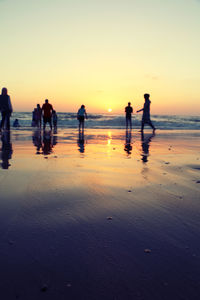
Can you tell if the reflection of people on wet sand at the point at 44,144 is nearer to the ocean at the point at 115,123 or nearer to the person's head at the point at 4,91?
the person's head at the point at 4,91

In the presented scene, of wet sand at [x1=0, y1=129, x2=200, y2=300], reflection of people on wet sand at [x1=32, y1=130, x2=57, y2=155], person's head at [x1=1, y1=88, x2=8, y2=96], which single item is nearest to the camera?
wet sand at [x1=0, y1=129, x2=200, y2=300]

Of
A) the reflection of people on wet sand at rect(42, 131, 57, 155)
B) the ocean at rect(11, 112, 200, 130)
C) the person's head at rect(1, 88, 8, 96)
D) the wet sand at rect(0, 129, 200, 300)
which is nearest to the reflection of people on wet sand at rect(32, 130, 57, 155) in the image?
the reflection of people on wet sand at rect(42, 131, 57, 155)

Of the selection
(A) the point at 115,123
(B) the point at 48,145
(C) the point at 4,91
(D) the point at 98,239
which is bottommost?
(D) the point at 98,239

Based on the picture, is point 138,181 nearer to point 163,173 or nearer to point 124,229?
point 163,173

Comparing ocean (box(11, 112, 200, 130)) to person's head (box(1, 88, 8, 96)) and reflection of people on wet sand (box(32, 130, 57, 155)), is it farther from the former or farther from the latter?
reflection of people on wet sand (box(32, 130, 57, 155))

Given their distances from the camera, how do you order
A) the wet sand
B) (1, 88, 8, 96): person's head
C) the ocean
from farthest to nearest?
the ocean → (1, 88, 8, 96): person's head → the wet sand

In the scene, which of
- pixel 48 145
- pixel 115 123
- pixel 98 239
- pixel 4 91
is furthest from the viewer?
pixel 115 123

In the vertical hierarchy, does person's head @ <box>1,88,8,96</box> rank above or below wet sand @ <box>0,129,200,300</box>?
above

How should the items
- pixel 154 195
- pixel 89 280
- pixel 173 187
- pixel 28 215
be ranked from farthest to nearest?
pixel 173 187 < pixel 154 195 < pixel 28 215 < pixel 89 280

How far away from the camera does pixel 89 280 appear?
1.52m

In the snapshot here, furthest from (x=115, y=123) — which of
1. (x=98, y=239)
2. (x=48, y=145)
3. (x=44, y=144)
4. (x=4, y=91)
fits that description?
(x=98, y=239)

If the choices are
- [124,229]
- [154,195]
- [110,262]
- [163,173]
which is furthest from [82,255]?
[163,173]

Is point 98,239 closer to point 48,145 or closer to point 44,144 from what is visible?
point 48,145

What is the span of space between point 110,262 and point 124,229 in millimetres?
557
